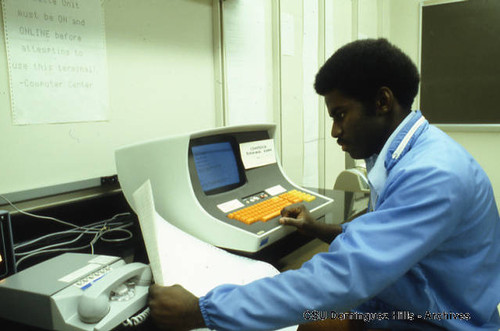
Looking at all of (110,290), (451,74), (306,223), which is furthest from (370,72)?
(451,74)


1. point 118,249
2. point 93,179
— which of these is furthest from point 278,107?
point 118,249

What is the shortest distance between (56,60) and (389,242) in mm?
930

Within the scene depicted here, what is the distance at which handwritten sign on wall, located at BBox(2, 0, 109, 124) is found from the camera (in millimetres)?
951

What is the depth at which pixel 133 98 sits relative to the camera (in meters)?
1.24

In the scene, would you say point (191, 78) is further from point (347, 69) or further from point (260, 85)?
point (347, 69)

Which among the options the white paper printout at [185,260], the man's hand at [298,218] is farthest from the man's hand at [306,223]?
the white paper printout at [185,260]

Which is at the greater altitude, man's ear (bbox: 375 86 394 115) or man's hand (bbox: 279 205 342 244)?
man's ear (bbox: 375 86 394 115)

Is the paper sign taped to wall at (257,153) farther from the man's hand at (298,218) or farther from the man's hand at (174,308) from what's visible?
the man's hand at (174,308)

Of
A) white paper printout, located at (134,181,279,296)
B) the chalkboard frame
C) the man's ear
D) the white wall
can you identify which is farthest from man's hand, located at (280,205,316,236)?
the chalkboard frame

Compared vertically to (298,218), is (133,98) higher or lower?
higher

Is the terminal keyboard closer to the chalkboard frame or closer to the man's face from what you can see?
the man's face

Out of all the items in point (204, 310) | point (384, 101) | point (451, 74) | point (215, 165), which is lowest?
point (204, 310)

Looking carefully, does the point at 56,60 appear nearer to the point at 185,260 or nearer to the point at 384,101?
the point at 185,260

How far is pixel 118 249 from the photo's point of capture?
93 cm
